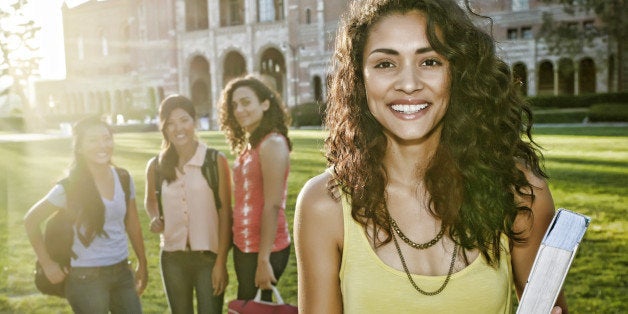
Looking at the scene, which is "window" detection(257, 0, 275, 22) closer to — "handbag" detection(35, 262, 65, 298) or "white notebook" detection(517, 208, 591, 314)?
"handbag" detection(35, 262, 65, 298)

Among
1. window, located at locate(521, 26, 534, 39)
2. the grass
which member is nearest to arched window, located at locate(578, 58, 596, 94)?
window, located at locate(521, 26, 534, 39)

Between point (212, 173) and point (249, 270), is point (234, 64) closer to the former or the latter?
point (212, 173)

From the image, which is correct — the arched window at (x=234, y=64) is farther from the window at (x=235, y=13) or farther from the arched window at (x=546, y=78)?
the arched window at (x=546, y=78)

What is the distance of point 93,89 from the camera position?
60.2 meters

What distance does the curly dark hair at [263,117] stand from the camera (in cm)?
433

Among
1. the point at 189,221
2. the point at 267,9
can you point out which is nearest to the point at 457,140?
the point at 189,221

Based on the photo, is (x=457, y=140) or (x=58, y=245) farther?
(x=58, y=245)

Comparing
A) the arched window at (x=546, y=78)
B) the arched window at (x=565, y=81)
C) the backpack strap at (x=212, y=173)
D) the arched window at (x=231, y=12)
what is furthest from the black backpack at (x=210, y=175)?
the arched window at (x=231, y=12)

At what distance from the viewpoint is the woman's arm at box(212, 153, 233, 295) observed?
4137 millimetres

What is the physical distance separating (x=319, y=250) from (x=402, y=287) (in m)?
0.26

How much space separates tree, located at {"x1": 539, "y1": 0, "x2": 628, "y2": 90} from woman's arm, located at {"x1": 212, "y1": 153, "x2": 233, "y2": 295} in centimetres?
3296

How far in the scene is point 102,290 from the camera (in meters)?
3.85

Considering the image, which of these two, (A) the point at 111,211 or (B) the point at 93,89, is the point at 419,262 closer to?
(A) the point at 111,211

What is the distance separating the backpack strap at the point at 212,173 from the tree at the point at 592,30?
108 ft
